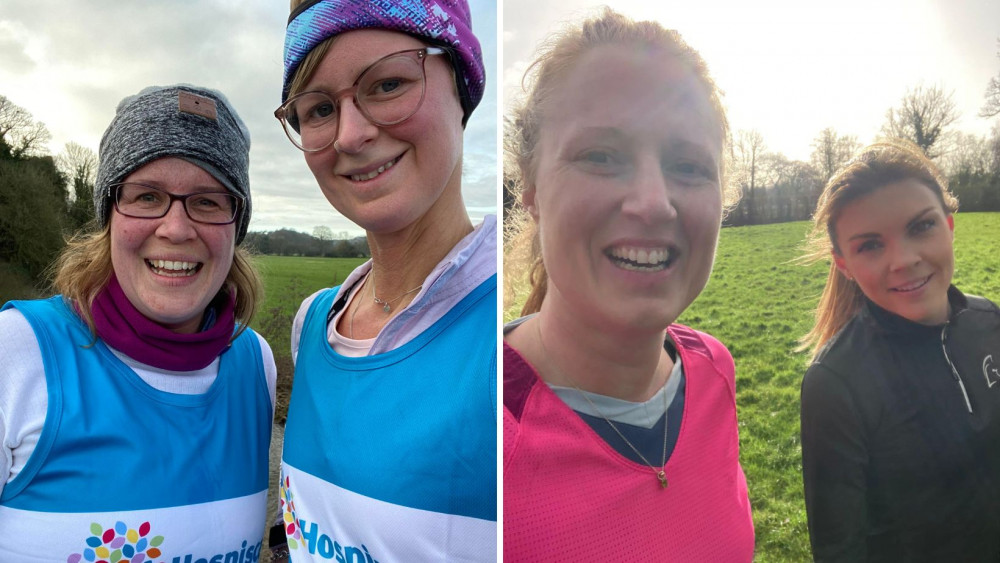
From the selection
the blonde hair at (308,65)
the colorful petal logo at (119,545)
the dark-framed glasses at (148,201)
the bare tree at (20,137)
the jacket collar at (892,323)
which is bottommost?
the colorful petal logo at (119,545)

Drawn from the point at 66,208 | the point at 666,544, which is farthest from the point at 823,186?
the point at 66,208

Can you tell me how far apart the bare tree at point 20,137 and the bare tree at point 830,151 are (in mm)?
5265

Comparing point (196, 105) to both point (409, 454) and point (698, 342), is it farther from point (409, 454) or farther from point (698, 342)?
point (698, 342)

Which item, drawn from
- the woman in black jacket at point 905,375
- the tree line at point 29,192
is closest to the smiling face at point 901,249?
the woman in black jacket at point 905,375

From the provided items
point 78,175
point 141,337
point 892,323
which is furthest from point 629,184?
point 78,175

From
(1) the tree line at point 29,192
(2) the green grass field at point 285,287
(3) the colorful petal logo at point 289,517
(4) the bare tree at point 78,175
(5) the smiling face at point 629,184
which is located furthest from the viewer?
(1) the tree line at point 29,192

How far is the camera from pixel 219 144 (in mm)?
1187

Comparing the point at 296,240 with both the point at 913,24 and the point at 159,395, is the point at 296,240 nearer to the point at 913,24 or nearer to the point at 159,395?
the point at 159,395

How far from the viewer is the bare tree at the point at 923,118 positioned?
84cm

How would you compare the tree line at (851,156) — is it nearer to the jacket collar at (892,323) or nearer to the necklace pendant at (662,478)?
the jacket collar at (892,323)

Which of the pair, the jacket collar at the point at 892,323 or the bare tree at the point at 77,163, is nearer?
the jacket collar at the point at 892,323

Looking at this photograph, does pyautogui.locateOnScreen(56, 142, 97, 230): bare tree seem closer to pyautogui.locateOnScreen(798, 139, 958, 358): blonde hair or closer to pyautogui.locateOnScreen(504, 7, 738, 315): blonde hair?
pyautogui.locateOnScreen(504, 7, 738, 315): blonde hair

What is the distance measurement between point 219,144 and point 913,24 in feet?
4.50

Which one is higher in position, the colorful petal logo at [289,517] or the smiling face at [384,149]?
the smiling face at [384,149]
